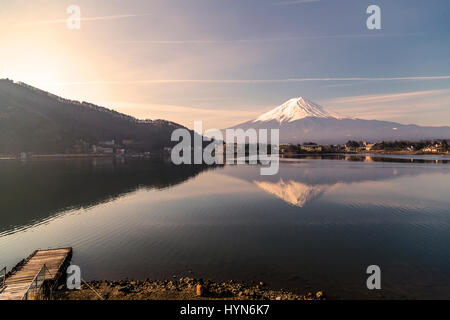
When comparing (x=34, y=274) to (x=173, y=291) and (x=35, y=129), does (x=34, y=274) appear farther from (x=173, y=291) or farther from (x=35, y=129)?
(x=35, y=129)

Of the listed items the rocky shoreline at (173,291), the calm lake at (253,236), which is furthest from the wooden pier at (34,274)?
the calm lake at (253,236)

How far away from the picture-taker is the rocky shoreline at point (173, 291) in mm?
10930

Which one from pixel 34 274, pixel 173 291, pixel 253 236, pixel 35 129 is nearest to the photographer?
pixel 173 291

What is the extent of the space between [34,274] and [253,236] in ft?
50.3

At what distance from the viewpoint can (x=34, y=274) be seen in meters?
12.8

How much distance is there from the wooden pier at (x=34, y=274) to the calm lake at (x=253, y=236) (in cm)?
121

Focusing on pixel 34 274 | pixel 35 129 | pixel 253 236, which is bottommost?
pixel 253 236

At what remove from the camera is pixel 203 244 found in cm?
1841

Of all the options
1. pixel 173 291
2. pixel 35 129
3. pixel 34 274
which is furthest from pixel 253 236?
pixel 35 129

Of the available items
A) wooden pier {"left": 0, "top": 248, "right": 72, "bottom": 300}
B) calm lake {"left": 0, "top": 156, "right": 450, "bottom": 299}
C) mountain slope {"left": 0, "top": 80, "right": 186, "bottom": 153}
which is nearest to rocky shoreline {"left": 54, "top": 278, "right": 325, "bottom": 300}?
calm lake {"left": 0, "top": 156, "right": 450, "bottom": 299}

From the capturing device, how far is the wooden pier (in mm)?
10734

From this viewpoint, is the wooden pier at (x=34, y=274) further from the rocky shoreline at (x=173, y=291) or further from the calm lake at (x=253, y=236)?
the calm lake at (x=253, y=236)

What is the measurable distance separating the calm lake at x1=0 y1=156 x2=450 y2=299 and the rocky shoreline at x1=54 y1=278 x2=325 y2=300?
2.95 ft
